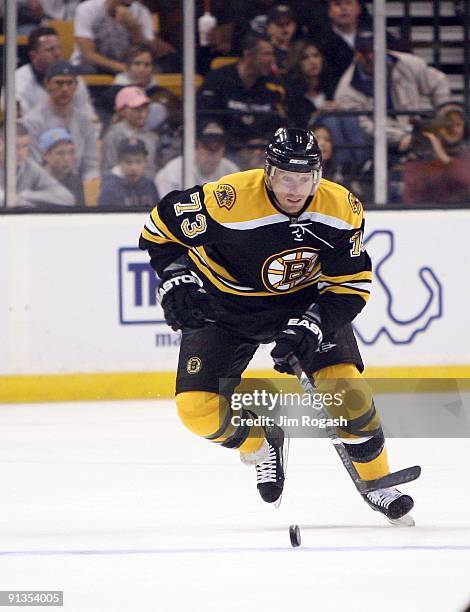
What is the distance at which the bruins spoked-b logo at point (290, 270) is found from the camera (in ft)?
13.1

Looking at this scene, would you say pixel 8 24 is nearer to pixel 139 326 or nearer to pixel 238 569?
pixel 139 326

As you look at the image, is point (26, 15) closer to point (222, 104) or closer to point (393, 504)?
point (222, 104)

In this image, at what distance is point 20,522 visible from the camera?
407 centimetres

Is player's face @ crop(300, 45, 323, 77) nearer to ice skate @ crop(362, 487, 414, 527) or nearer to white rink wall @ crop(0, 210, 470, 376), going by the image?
white rink wall @ crop(0, 210, 470, 376)

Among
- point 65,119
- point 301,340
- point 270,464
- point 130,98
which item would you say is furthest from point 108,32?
point 301,340

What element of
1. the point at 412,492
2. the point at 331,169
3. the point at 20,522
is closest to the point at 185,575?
the point at 20,522

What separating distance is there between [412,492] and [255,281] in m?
0.94

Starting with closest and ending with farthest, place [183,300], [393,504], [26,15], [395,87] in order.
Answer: [393,504]
[183,300]
[26,15]
[395,87]

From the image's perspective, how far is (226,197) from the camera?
400cm

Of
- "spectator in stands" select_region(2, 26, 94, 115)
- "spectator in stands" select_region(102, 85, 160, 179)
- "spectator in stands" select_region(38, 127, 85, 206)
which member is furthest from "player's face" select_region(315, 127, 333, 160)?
"spectator in stands" select_region(2, 26, 94, 115)

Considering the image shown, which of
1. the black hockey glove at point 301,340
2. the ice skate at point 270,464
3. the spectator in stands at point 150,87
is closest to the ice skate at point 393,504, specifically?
the ice skate at point 270,464

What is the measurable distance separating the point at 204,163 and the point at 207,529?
3.50 meters

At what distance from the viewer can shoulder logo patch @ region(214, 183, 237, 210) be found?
3.99 meters

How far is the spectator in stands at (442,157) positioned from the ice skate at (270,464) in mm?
3384
